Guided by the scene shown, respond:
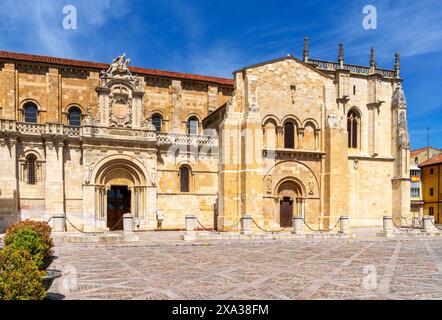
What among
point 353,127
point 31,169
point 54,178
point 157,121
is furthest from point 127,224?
point 353,127

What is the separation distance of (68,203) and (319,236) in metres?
15.9

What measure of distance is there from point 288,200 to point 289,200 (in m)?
0.08

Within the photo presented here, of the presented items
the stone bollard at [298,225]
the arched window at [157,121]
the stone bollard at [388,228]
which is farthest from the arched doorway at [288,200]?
the arched window at [157,121]

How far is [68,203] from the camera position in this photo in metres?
24.8

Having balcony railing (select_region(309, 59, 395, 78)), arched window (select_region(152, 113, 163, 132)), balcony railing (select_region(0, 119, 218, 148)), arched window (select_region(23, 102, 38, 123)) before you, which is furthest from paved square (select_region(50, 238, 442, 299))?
balcony railing (select_region(309, 59, 395, 78))

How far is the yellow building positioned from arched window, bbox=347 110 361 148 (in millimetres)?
20492

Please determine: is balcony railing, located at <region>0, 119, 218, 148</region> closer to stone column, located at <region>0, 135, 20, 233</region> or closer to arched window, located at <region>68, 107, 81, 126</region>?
stone column, located at <region>0, 135, 20, 233</region>

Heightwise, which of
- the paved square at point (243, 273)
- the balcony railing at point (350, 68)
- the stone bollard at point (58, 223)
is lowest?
the paved square at point (243, 273)

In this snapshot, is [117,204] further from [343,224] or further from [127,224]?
[343,224]

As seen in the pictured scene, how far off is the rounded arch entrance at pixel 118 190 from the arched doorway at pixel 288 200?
957 centimetres

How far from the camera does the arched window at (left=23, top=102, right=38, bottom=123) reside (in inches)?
1063

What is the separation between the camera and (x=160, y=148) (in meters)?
27.2

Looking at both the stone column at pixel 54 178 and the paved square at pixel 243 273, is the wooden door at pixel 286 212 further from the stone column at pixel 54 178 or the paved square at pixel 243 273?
the stone column at pixel 54 178

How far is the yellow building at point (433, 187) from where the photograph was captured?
1827 inches
